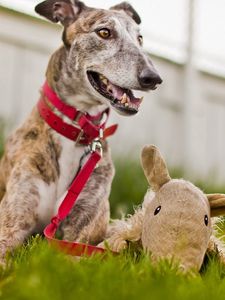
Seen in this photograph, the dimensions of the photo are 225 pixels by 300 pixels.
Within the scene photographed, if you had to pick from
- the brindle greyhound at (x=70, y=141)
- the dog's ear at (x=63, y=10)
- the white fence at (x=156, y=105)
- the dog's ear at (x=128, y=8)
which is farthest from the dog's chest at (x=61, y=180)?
the white fence at (x=156, y=105)

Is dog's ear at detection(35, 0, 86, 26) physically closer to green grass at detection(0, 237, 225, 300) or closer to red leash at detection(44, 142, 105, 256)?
red leash at detection(44, 142, 105, 256)

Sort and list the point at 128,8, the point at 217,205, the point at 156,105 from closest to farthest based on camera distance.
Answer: the point at 217,205, the point at 128,8, the point at 156,105

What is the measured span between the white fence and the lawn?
312 cm

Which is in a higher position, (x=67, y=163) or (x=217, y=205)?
(x=217, y=205)

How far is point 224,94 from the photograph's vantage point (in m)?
6.49

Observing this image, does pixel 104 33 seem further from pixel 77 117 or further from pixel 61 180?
pixel 61 180

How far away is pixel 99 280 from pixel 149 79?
2.71 ft

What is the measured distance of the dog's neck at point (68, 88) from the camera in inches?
82.0

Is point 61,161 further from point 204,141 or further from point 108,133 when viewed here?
point 204,141

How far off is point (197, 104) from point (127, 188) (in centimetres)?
232

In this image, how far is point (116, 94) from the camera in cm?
194

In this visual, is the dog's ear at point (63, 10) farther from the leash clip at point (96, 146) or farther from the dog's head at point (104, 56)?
the leash clip at point (96, 146)

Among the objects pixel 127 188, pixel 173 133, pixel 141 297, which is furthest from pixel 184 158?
pixel 141 297

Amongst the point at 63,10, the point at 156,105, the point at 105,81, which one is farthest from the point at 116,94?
the point at 156,105
